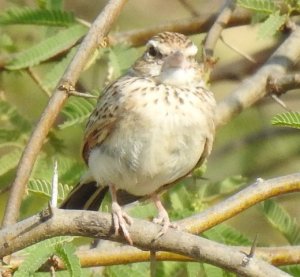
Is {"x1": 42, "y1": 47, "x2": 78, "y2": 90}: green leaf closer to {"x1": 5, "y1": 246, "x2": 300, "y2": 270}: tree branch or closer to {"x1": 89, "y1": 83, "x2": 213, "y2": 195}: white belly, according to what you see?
{"x1": 89, "y1": 83, "x2": 213, "y2": 195}: white belly

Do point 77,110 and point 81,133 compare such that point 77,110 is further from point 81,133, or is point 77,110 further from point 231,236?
point 231,236

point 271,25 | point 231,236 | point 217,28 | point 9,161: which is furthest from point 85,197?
point 217,28

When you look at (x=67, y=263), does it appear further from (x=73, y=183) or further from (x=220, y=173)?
(x=220, y=173)

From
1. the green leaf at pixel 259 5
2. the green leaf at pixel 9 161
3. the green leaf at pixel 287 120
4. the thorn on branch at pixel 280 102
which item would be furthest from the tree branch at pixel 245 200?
the green leaf at pixel 9 161

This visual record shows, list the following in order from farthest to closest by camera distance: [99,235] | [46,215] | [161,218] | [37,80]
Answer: [37,80] → [161,218] → [99,235] → [46,215]

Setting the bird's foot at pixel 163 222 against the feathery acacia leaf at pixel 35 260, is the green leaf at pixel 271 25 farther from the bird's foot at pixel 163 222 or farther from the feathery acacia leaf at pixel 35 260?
the feathery acacia leaf at pixel 35 260
